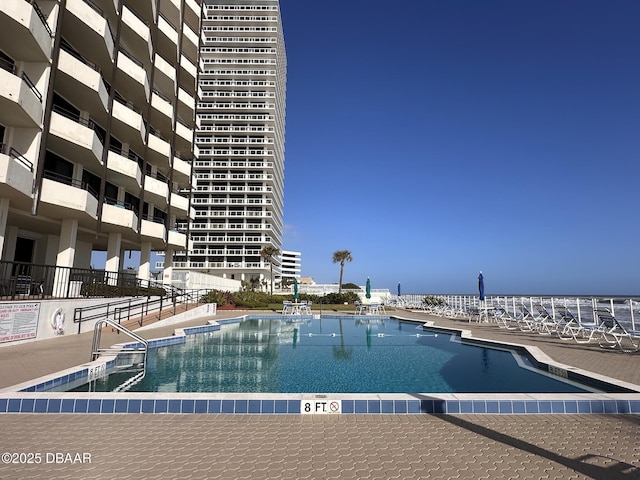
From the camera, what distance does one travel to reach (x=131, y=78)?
64.7 feet

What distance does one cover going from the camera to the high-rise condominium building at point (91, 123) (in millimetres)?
13328

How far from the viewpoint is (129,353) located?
9.20m

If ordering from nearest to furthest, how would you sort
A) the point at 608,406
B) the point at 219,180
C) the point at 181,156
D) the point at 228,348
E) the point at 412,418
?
the point at 412,418, the point at 608,406, the point at 228,348, the point at 181,156, the point at 219,180

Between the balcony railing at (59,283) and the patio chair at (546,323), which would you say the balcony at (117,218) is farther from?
the patio chair at (546,323)

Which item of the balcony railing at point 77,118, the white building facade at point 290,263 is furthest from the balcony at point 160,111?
the white building facade at point 290,263

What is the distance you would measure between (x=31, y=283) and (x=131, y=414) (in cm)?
1040

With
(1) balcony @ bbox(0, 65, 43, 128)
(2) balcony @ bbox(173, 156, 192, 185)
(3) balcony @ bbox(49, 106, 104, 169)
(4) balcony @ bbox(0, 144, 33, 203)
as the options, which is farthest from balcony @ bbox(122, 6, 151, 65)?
(4) balcony @ bbox(0, 144, 33, 203)

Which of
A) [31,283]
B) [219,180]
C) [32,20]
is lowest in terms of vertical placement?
[31,283]

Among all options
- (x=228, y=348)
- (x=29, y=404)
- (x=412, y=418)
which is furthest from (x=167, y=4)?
(x=412, y=418)

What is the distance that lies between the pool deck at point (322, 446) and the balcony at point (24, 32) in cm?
→ 1337

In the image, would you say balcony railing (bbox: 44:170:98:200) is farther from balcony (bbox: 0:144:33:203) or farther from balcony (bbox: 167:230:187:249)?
balcony (bbox: 167:230:187:249)

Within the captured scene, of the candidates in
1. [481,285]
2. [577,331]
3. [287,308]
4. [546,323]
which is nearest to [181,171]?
[287,308]

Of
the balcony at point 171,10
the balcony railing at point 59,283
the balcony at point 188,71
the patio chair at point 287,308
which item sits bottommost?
the patio chair at point 287,308

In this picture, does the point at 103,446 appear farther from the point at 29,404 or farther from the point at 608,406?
the point at 608,406
